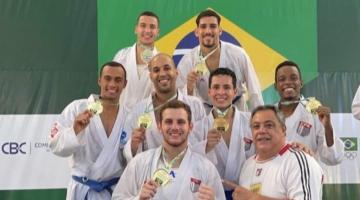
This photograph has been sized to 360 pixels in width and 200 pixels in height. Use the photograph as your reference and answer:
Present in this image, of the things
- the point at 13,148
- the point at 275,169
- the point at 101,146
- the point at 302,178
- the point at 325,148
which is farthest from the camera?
the point at 13,148

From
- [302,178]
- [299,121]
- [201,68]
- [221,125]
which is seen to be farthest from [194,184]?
[201,68]

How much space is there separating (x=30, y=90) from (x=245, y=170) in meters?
2.61

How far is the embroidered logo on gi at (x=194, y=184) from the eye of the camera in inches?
123

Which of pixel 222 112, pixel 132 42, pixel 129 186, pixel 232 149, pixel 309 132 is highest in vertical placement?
pixel 132 42

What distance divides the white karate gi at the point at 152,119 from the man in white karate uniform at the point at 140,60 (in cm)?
53

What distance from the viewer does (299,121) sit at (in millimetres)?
3904

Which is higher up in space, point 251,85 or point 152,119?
point 251,85

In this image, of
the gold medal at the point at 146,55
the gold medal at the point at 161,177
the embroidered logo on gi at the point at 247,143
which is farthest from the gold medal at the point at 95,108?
the gold medal at the point at 146,55

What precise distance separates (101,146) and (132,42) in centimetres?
162

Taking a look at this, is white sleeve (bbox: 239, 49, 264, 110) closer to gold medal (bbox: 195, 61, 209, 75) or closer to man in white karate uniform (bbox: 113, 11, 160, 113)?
gold medal (bbox: 195, 61, 209, 75)

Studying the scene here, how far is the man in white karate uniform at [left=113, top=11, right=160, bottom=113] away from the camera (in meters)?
4.41

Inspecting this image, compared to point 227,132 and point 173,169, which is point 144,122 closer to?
point 173,169

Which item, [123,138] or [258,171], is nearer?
[258,171]

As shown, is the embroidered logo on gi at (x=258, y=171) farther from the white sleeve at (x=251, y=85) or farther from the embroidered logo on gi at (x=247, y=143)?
the white sleeve at (x=251, y=85)
